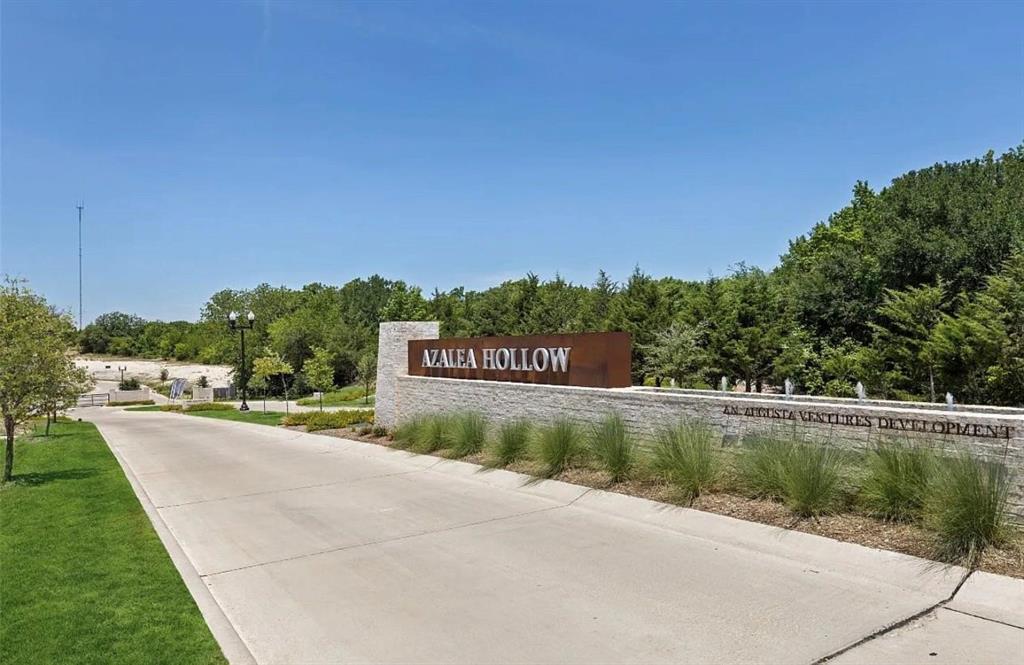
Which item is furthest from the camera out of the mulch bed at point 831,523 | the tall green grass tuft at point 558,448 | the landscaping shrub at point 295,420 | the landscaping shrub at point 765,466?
the landscaping shrub at point 295,420

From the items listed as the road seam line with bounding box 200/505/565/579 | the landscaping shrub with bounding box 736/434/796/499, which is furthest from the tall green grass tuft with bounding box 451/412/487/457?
the landscaping shrub with bounding box 736/434/796/499

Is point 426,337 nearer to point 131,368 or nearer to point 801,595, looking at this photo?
point 801,595

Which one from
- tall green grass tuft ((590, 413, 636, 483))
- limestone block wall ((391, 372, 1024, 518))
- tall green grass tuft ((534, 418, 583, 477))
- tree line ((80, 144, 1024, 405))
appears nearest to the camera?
limestone block wall ((391, 372, 1024, 518))

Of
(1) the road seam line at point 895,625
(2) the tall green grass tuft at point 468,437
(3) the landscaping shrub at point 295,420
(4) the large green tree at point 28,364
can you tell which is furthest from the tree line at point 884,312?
(1) the road seam line at point 895,625

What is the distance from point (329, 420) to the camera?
20953 mm

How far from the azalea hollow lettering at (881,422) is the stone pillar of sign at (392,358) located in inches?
447

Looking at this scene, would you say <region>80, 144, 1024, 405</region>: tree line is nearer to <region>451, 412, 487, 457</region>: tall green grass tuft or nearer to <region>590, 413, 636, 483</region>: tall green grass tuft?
<region>451, 412, 487, 457</region>: tall green grass tuft

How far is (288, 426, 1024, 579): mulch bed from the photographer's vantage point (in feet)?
19.4

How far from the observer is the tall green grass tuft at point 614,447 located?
9789 millimetres

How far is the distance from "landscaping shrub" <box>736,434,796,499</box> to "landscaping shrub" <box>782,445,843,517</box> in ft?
0.52

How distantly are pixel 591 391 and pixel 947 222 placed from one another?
72.2ft

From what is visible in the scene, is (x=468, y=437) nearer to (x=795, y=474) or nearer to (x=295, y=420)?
(x=795, y=474)

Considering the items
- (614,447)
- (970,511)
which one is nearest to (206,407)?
(614,447)

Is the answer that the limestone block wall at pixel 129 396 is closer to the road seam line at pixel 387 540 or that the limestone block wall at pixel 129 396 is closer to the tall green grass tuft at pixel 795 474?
the road seam line at pixel 387 540
